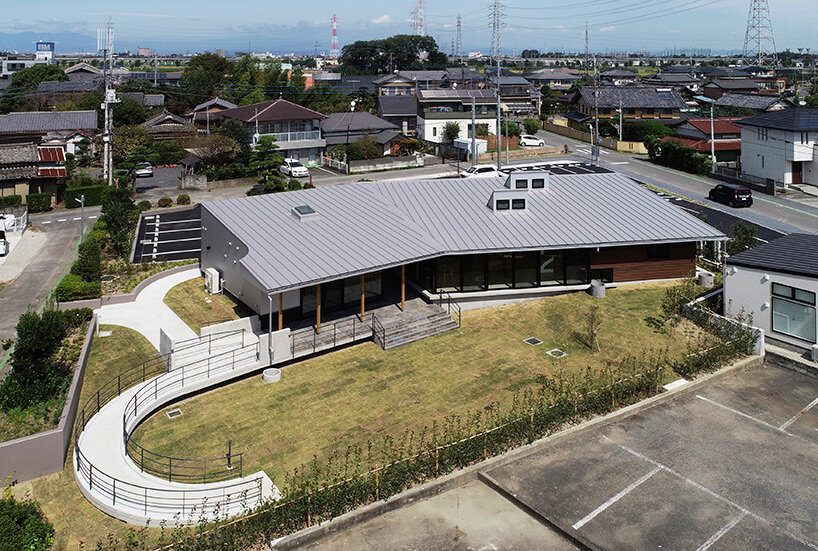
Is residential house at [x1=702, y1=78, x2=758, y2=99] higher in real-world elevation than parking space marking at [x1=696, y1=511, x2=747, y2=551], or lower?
higher

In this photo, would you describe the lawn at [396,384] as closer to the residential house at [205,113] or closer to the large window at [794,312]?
the large window at [794,312]

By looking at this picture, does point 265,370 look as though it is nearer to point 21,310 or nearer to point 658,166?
point 21,310

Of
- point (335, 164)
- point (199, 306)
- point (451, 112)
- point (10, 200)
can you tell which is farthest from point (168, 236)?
point (451, 112)

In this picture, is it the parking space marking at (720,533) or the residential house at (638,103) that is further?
the residential house at (638,103)

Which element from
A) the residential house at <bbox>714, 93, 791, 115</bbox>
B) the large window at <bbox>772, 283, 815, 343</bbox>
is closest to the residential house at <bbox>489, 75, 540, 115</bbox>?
the residential house at <bbox>714, 93, 791, 115</bbox>

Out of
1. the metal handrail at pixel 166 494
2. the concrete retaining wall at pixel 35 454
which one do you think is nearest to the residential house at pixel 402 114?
the concrete retaining wall at pixel 35 454

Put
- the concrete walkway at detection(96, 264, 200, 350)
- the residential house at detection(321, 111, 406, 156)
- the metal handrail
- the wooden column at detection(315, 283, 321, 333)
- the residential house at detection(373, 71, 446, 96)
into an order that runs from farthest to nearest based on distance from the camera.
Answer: the residential house at detection(373, 71, 446, 96), the residential house at detection(321, 111, 406, 156), the concrete walkway at detection(96, 264, 200, 350), the wooden column at detection(315, 283, 321, 333), the metal handrail

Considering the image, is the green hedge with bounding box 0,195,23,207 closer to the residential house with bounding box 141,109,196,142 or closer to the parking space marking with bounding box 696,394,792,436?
the residential house with bounding box 141,109,196,142
